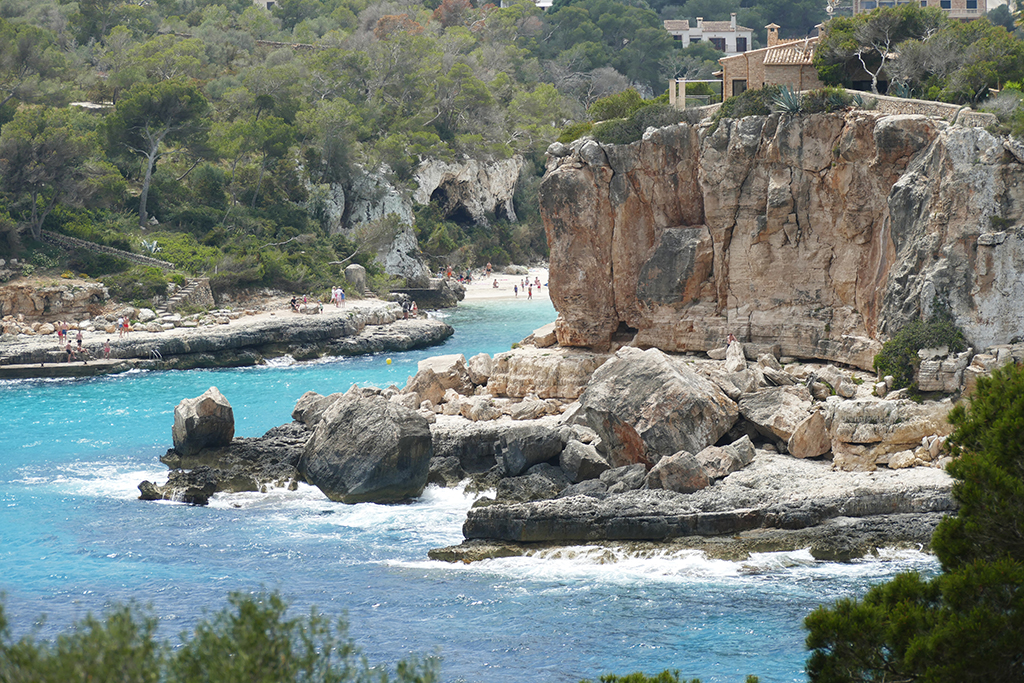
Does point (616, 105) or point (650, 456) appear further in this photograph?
point (616, 105)

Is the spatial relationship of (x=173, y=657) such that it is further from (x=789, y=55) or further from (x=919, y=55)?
(x=789, y=55)

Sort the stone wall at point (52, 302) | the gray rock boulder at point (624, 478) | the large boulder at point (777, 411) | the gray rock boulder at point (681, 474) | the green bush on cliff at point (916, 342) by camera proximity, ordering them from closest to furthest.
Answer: the gray rock boulder at point (681, 474)
the gray rock boulder at point (624, 478)
the large boulder at point (777, 411)
the green bush on cliff at point (916, 342)
the stone wall at point (52, 302)

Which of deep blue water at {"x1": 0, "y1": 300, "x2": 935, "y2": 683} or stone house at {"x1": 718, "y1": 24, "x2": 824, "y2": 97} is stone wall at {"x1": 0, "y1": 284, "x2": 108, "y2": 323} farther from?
stone house at {"x1": 718, "y1": 24, "x2": 824, "y2": 97}

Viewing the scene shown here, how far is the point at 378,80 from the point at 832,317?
52.4 m

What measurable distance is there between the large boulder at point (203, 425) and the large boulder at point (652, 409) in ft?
32.6

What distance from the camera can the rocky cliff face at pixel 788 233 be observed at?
24078 millimetres

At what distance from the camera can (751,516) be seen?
2094 centimetres

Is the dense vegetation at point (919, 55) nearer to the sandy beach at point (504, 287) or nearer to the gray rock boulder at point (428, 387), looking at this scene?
the gray rock boulder at point (428, 387)

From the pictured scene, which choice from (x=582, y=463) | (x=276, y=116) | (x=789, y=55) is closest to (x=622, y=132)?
(x=789, y=55)

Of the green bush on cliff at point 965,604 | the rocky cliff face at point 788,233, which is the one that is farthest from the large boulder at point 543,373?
the green bush on cliff at point 965,604

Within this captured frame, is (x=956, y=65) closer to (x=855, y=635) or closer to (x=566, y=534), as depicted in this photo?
(x=566, y=534)

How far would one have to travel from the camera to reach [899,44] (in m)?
32.2

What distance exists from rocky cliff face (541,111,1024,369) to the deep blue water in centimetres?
814

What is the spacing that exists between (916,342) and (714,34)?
3378 inches
